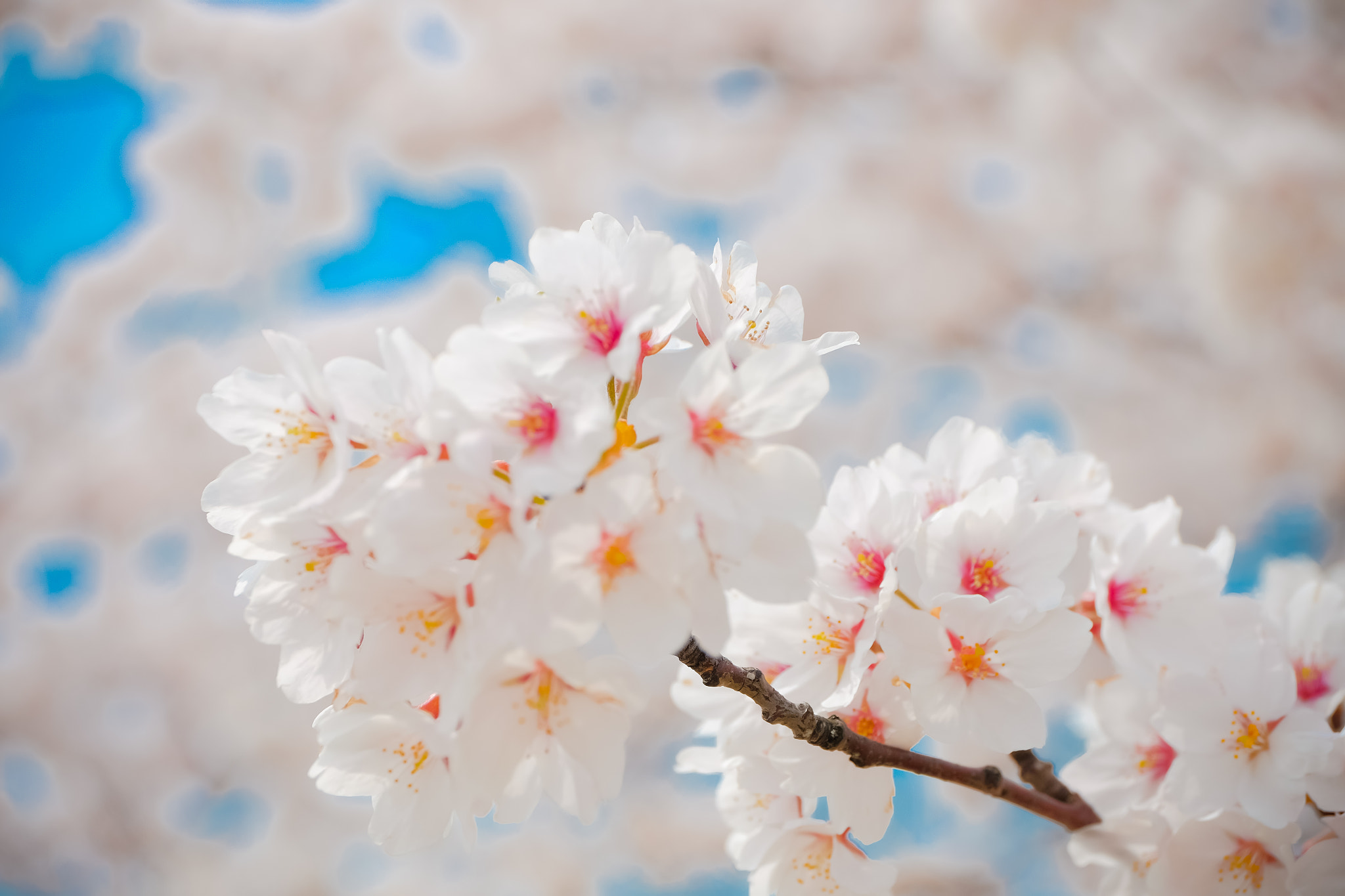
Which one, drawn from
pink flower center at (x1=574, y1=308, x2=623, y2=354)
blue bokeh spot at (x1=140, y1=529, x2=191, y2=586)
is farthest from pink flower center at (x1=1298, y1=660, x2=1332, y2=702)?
blue bokeh spot at (x1=140, y1=529, x2=191, y2=586)

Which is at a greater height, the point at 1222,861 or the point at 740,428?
the point at 740,428

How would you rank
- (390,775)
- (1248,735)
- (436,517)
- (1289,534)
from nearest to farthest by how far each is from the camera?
(436,517)
(390,775)
(1248,735)
(1289,534)

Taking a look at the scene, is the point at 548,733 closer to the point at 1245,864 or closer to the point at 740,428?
the point at 740,428

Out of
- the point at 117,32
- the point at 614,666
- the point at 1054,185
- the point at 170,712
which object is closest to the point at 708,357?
the point at 614,666

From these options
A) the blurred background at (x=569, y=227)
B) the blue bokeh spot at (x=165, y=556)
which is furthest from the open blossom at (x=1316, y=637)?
the blue bokeh spot at (x=165, y=556)

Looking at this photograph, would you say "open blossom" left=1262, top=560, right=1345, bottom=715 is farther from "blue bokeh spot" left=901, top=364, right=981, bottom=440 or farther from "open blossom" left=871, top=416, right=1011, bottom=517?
"blue bokeh spot" left=901, top=364, right=981, bottom=440

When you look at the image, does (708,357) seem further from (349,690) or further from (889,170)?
(889,170)

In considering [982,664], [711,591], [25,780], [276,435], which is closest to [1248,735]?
[982,664]
